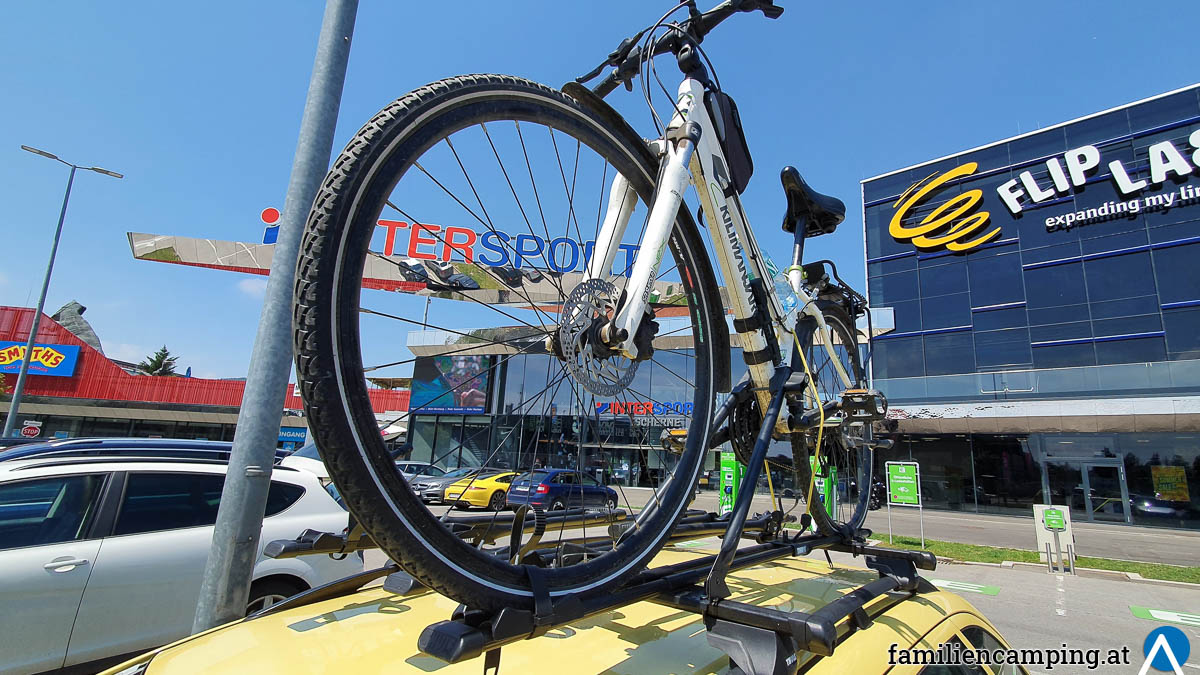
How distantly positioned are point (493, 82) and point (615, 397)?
46.2 inches

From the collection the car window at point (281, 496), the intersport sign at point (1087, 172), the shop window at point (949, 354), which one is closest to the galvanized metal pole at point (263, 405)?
the car window at point (281, 496)

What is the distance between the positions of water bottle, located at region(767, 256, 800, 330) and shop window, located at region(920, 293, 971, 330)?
89.8 ft

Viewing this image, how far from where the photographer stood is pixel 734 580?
96.0 inches

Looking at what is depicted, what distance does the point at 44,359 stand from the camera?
31.7 metres

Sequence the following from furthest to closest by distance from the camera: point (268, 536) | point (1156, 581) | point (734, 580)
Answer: point (1156, 581), point (268, 536), point (734, 580)

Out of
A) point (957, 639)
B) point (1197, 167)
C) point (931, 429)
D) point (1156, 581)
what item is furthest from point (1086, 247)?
point (957, 639)

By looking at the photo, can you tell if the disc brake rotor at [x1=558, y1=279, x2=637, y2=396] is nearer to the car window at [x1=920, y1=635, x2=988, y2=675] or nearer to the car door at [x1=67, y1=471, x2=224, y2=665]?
the car window at [x1=920, y1=635, x2=988, y2=675]

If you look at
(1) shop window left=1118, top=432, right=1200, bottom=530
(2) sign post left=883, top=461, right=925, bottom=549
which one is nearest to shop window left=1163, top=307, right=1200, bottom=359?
(1) shop window left=1118, top=432, right=1200, bottom=530

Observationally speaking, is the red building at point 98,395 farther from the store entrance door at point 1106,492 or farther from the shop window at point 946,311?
the store entrance door at point 1106,492

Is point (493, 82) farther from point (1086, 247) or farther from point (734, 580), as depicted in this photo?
point (1086, 247)

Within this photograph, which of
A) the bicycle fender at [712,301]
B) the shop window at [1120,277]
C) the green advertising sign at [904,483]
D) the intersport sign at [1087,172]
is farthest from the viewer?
the intersport sign at [1087,172]

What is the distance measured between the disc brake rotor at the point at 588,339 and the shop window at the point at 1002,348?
93.9ft

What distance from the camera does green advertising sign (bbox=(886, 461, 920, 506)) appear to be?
12.9 m

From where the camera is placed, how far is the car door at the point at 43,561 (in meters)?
3.48
